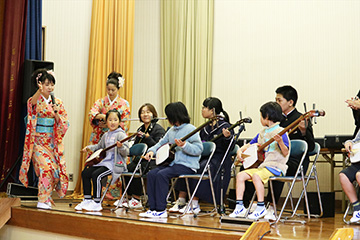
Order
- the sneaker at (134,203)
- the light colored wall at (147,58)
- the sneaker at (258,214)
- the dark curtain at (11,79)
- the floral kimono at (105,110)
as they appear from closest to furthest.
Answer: the sneaker at (258,214), the sneaker at (134,203), the dark curtain at (11,79), the floral kimono at (105,110), the light colored wall at (147,58)

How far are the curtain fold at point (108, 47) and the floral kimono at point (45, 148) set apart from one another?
1.69 m

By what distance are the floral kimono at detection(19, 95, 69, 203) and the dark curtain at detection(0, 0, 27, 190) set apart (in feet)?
2.20

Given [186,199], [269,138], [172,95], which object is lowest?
[186,199]

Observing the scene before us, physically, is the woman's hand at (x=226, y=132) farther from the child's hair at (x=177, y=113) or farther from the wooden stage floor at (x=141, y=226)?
the wooden stage floor at (x=141, y=226)

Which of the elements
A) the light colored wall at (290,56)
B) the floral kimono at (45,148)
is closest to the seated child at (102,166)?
the floral kimono at (45,148)

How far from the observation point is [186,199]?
5398 millimetres

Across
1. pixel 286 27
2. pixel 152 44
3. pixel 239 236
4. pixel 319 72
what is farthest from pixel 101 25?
pixel 239 236

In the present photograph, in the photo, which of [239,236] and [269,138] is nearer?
[239,236]

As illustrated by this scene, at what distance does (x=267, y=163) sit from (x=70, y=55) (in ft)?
12.4

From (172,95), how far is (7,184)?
2.82m

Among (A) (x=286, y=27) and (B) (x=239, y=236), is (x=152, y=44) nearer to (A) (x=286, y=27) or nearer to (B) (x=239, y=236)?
(A) (x=286, y=27)

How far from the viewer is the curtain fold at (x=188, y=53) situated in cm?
736

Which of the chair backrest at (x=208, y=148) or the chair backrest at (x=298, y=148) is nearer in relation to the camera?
the chair backrest at (x=298, y=148)

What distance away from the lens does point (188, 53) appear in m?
7.47
